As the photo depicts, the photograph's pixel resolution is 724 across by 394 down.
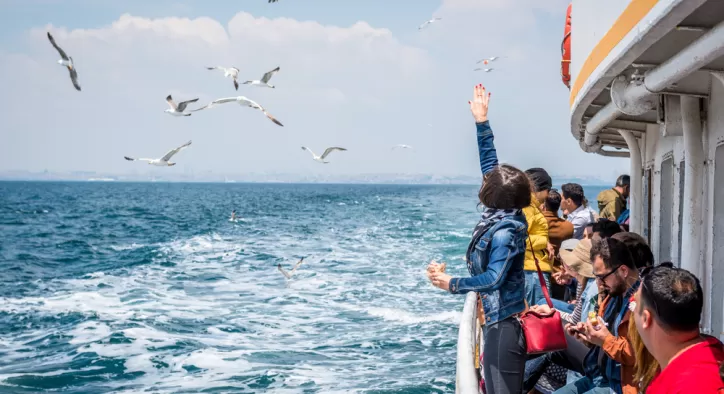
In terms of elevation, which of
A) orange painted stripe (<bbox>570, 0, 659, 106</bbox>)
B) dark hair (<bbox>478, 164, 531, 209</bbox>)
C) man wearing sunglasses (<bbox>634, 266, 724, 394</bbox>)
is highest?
orange painted stripe (<bbox>570, 0, 659, 106</bbox>)

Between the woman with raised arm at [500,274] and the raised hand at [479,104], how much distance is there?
53cm

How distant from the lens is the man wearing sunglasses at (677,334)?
7.82 ft

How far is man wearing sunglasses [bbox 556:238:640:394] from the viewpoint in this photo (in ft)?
11.1

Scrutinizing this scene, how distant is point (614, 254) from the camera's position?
3758 mm

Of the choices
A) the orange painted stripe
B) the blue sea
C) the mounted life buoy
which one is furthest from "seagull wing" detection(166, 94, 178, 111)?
the orange painted stripe

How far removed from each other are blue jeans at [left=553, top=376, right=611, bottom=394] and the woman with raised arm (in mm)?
468

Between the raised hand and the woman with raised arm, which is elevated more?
the raised hand

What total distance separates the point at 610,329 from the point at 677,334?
4.28ft

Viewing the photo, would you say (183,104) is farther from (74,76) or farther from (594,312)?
(594,312)

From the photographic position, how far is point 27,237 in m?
37.9

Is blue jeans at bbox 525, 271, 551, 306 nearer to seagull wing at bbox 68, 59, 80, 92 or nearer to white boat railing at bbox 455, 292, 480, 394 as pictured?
white boat railing at bbox 455, 292, 480, 394

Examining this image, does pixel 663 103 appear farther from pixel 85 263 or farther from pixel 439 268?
pixel 85 263

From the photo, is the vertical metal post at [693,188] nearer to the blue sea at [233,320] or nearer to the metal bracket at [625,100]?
the metal bracket at [625,100]

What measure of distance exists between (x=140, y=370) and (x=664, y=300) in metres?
8.46
